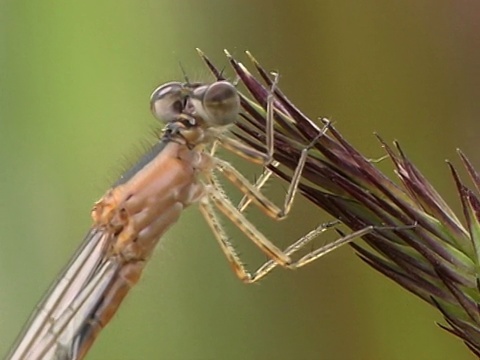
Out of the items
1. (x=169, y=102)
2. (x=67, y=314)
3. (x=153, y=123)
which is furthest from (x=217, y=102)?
(x=153, y=123)

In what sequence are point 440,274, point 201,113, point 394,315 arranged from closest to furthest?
1. point 440,274
2. point 201,113
3. point 394,315

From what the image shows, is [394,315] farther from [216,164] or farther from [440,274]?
[440,274]

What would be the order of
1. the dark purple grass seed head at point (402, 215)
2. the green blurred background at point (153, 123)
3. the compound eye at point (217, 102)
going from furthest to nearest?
1. the green blurred background at point (153, 123)
2. the compound eye at point (217, 102)
3. the dark purple grass seed head at point (402, 215)

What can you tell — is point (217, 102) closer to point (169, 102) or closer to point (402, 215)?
point (169, 102)

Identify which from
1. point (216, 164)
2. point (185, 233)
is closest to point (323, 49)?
point (185, 233)

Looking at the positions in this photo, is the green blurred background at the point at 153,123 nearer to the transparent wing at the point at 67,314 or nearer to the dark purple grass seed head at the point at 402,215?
the transparent wing at the point at 67,314

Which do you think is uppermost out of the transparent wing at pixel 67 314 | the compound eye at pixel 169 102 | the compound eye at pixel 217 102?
the compound eye at pixel 169 102

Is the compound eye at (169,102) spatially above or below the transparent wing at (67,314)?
above

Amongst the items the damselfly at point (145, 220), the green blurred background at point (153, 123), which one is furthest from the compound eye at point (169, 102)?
the green blurred background at point (153, 123)

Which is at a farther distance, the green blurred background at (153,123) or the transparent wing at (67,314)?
the green blurred background at (153,123)
